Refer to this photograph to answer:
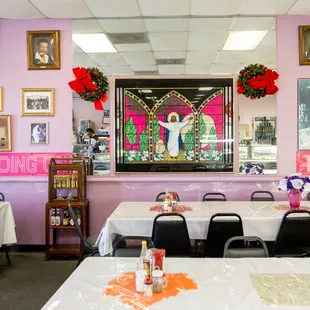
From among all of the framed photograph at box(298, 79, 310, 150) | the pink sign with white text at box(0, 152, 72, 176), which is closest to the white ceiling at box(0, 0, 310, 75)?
the framed photograph at box(298, 79, 310, 150)

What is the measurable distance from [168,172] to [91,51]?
8.97 ft

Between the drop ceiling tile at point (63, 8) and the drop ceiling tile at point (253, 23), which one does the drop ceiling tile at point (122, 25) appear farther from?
the drop ceiling tile at point (253, 23)

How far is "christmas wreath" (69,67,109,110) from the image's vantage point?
439 centimetres

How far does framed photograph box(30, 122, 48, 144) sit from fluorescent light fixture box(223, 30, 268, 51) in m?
3.16

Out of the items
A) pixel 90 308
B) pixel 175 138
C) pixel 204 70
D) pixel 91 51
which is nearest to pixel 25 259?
pixel 175 138

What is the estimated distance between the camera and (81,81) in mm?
4395

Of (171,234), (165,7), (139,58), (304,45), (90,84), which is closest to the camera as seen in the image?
(171,234)

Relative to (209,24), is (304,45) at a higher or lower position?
lower

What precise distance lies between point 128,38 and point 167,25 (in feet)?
2.69

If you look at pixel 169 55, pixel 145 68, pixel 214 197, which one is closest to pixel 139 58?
pixel 169 55

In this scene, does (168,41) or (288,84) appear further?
(168,41)

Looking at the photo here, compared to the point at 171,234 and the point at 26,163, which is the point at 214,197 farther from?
the point at 26,163

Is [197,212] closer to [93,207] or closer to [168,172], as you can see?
[168,172]

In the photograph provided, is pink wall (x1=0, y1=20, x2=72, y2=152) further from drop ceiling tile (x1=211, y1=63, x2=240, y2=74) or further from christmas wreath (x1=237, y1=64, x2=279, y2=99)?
drop ceiling tile (x1=211, y1=63, x2=240, y2=74)
